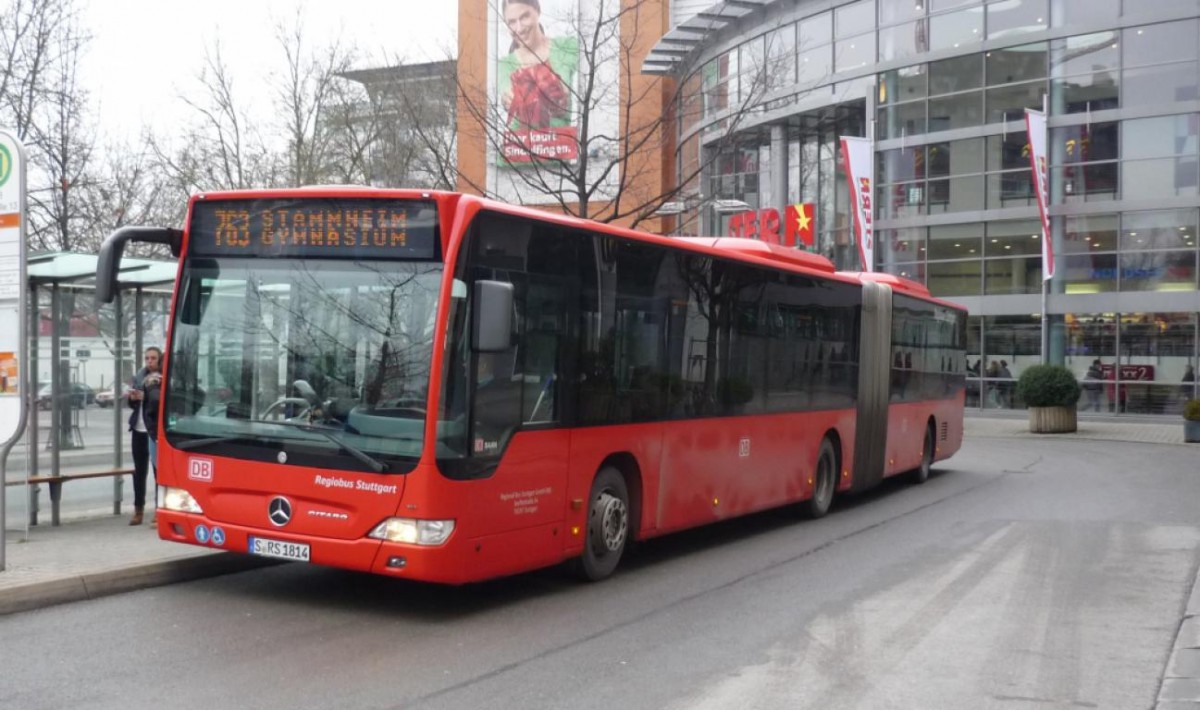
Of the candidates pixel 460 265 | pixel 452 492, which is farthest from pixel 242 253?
pixel 452 492

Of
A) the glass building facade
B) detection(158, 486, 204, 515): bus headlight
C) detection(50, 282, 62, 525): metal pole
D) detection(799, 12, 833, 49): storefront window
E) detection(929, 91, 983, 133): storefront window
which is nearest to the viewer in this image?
detection(158, 486, 204, 515): bus headlight

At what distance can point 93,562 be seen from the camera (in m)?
9.68

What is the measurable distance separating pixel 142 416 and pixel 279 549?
13.5ft

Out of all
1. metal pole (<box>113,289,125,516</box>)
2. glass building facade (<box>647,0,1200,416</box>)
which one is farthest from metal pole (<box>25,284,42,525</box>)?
glass building facade (<box>647,0,1200,416</box>)

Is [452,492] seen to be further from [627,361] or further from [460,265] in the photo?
[627,361]

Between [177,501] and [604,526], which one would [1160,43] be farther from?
[177,501]

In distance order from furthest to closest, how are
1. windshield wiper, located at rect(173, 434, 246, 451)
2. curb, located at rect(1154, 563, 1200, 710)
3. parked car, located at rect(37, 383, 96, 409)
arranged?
parked car, located at rect(37, 383, 96, 409) < windshield wiper, located at rect(173, 434, 246, 451) < curb, located at rect(1154, 563, 1200, 710)

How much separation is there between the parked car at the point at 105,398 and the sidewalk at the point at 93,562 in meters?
1.17

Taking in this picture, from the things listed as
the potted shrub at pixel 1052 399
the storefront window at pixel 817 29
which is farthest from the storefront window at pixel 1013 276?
the storefront window at pixel 817 29

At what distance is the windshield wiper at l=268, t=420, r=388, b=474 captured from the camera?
26.9ft

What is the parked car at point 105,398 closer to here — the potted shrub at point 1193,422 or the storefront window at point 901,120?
the potted shrub at point 1193,422

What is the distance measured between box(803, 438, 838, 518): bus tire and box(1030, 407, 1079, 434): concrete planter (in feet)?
61.7

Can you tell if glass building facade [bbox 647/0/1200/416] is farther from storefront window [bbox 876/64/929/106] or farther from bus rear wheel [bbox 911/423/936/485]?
bus rear wheel [bbox 911/423/936/485]

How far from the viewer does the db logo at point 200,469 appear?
29.1ft
